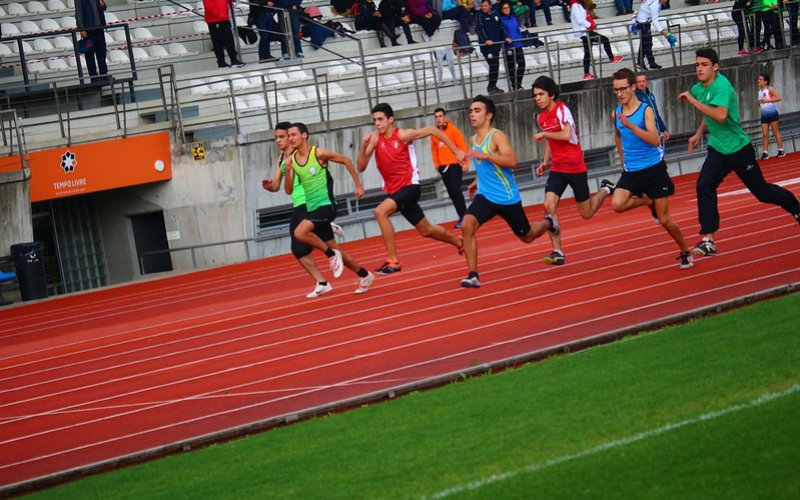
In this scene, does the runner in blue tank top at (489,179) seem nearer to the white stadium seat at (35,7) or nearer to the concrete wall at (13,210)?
the concrete wall at (13,210)

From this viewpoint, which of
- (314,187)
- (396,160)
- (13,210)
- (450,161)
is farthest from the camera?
(13,210)

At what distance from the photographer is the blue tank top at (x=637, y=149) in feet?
44.2

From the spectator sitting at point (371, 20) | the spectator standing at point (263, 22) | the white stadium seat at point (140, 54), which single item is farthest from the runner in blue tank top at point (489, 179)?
the spectator sitting at point (371, 20)

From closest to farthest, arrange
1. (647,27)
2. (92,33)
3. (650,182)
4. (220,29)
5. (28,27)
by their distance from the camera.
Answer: (650,182) → (92,33) → (220,29) → (28,27) → (647,27)

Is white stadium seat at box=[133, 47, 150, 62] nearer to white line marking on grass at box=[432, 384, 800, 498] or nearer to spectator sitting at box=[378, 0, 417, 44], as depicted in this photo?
spectator sitting at box=[378, 0, 417, 44]

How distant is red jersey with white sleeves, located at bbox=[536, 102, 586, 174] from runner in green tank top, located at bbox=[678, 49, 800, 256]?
1699 millimetres

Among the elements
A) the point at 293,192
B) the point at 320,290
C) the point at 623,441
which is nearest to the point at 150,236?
the point at 320,290

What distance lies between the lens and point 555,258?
15.4 m

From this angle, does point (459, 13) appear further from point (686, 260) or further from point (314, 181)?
point (686, 260)

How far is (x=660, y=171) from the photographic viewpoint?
531 inches

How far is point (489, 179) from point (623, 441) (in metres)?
7.33

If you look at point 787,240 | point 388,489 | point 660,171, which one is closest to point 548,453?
point 388,489

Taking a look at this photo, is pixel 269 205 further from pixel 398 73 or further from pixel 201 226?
pixel 398 73

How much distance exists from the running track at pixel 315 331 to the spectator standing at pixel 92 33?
6115 mm
